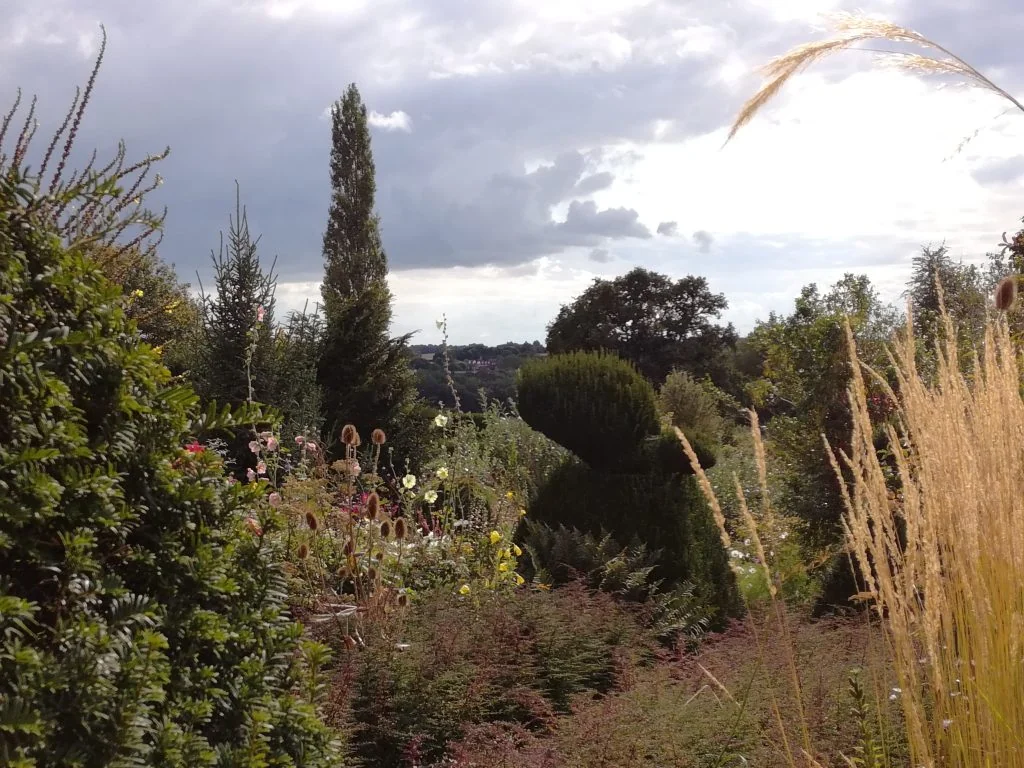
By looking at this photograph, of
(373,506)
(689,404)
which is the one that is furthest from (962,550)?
(689,404)

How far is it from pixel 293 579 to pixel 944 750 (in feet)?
9.39

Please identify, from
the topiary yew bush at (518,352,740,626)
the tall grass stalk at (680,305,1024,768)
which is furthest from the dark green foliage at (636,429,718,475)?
the tall grass stalk at (680,305,1024,768)

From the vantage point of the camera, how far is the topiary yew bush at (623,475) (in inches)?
218

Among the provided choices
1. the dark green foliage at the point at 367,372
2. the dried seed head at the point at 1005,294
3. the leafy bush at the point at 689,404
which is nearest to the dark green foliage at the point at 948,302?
the dried seed head at the point at 1005,294

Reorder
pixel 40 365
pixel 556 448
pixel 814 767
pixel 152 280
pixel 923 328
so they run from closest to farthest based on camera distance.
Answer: pixel 40 365
pixel 814 767
pixel 556 448
pixel 923 328
pixel 152 280

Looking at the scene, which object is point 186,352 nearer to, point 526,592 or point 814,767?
point 526,592

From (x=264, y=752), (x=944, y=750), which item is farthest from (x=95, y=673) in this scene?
(x=944, y=750)

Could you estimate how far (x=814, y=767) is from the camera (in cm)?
253

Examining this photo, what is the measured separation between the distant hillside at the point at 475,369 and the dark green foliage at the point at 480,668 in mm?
17503

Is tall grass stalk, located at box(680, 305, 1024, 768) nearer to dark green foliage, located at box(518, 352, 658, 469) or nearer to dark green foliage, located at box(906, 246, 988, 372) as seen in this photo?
dark green foliage, located at box(906, 246, 988, 372)

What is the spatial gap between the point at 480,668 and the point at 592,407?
2.59 meters

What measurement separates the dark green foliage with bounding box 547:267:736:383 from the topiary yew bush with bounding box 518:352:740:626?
958 inches

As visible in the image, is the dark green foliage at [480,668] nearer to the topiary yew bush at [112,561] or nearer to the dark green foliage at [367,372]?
the topiary yew bush at [112,561]

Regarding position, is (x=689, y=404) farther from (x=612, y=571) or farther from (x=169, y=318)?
(x=612, y=571)
